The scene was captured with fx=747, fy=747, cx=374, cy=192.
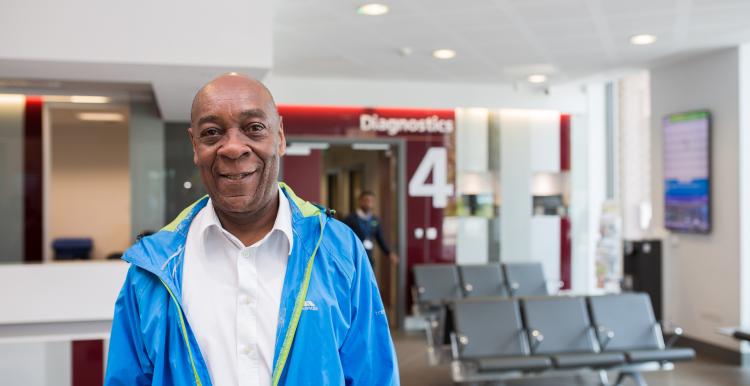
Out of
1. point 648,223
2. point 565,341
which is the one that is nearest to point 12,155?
point 565,341

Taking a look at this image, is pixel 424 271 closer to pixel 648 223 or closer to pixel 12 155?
pixel 648 223

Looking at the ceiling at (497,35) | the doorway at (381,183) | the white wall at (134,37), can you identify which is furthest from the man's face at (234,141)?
the doorway at (381,183)

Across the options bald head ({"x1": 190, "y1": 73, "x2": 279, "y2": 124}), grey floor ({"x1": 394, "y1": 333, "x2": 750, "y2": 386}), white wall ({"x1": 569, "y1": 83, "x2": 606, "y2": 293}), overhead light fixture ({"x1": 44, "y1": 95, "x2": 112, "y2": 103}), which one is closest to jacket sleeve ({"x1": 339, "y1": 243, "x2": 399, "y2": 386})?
bald head ({"x1": 190, "y1": 73, "x2": 279, "y2": 124})

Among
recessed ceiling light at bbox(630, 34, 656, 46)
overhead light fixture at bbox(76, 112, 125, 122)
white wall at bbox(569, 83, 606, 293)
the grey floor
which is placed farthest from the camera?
white wall at bbox(569, 83, 606, 293)

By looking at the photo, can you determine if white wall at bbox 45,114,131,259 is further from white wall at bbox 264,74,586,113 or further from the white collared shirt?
the white collared shirt

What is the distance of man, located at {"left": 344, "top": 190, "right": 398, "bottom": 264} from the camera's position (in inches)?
369

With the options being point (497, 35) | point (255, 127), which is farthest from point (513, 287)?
Answer: point (255, 127)

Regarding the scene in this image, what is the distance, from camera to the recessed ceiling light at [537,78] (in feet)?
29.9

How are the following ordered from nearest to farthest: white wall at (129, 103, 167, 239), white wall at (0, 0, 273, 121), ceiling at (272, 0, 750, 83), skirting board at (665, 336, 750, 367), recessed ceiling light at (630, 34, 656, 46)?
white wall at (0, 0, 273, 121)
ceiling at (272, 0, 750, 83)
white wall at (129, 103, 167, 239)
recessed ceiling light at (630, 34, 656, 46)
skirting board at (665, 336, 750, 367)

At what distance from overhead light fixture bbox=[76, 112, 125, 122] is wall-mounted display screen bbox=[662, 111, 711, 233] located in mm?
5663

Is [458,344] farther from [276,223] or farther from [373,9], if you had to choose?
[276,223]

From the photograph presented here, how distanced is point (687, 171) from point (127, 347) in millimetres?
7598

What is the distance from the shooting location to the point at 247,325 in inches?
55.4

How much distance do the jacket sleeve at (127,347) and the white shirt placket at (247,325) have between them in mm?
192
